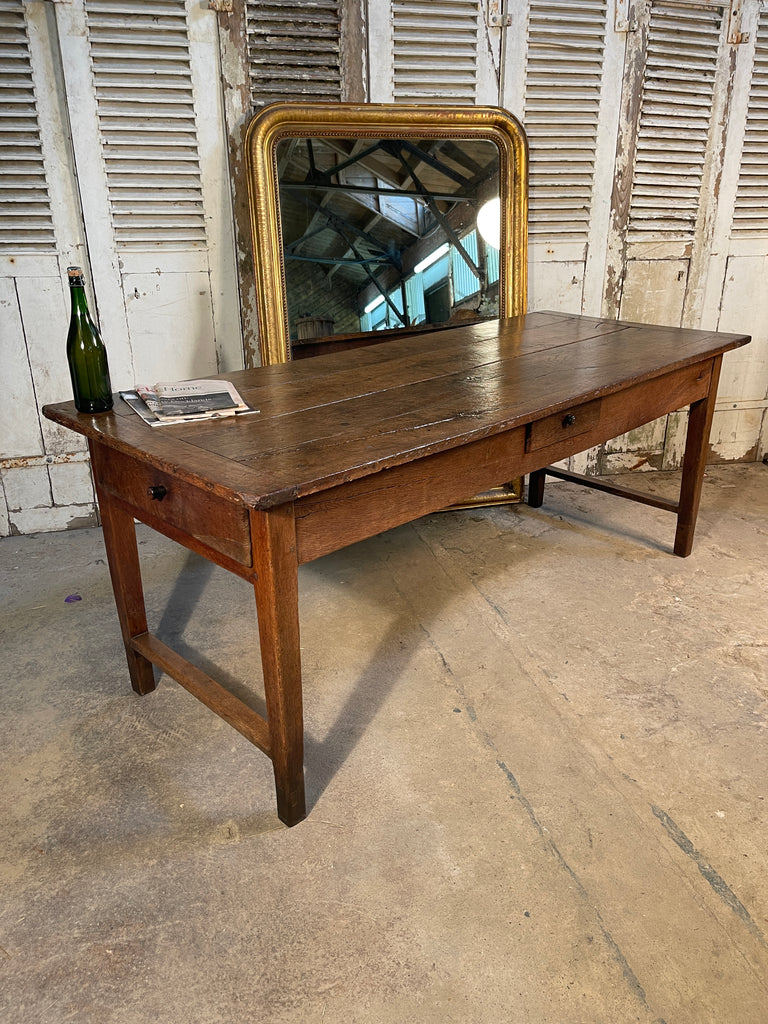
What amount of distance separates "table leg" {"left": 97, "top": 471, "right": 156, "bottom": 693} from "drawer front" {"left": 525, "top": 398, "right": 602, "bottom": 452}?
113 centimetres

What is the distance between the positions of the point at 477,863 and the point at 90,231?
2795 millimetres

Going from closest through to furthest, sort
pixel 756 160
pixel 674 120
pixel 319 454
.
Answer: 1. pixel 319 454
2. pixel 674 120
3. pixel 756 160

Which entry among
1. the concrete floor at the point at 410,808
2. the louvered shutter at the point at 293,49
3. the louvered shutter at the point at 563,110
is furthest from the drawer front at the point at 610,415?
the louvered shutter at the point at 293,49

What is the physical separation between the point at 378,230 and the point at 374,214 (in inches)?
2.6

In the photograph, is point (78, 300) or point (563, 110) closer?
point (78, 300)

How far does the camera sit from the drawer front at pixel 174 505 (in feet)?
5.14

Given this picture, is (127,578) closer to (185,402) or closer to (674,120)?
(185,402)

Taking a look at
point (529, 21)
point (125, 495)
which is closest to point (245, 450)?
point (125, 495)

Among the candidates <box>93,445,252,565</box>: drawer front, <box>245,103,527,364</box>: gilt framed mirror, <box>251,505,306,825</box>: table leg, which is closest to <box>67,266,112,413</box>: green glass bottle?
<box>93,445,252,565</box>: drawer front

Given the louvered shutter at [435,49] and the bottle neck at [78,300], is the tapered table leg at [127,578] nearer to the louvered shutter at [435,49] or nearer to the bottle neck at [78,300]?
the bottle neck at [78,300]

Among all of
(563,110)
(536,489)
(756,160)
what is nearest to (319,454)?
(536,489)

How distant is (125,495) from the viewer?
191 centimetres

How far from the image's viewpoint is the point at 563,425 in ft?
7.07

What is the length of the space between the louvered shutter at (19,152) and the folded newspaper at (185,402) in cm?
146
